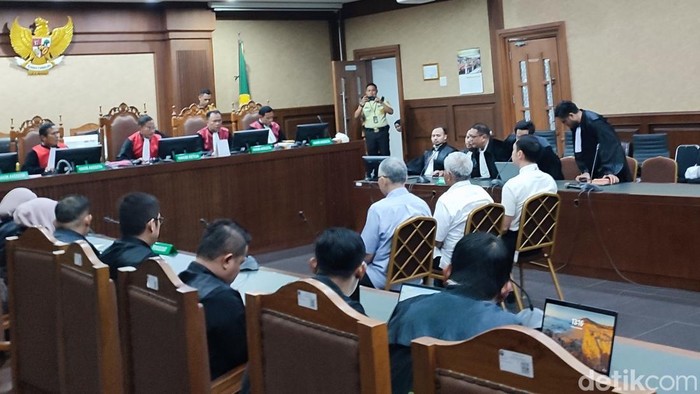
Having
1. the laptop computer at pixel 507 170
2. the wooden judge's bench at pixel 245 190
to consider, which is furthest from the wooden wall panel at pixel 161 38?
the laptop computer at pixel 507 170

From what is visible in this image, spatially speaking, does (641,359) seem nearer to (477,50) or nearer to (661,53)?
(661,53)

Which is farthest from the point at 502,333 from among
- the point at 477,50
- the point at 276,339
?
the point at 477,50

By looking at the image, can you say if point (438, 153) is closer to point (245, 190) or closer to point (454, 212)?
point (245, 190)

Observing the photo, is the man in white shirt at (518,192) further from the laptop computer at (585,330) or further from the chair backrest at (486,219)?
the laptop computer at (585,330)

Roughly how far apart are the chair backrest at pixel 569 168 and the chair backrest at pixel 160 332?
15.6 feet

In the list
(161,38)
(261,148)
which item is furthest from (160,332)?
(161,38)

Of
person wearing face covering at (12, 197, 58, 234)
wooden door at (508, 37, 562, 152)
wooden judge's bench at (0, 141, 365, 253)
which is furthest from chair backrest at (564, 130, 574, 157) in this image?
person wearing face covering at (12, 197, 58, 234)

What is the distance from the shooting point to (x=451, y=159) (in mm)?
4809

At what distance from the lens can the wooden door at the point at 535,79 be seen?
9570mm

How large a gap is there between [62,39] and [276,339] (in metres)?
8.89

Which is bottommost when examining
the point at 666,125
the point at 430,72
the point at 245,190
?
the point at 245,190

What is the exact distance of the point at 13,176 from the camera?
6199 millimetres

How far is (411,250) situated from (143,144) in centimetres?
427

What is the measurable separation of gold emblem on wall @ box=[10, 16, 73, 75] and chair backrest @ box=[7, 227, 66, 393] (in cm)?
717
